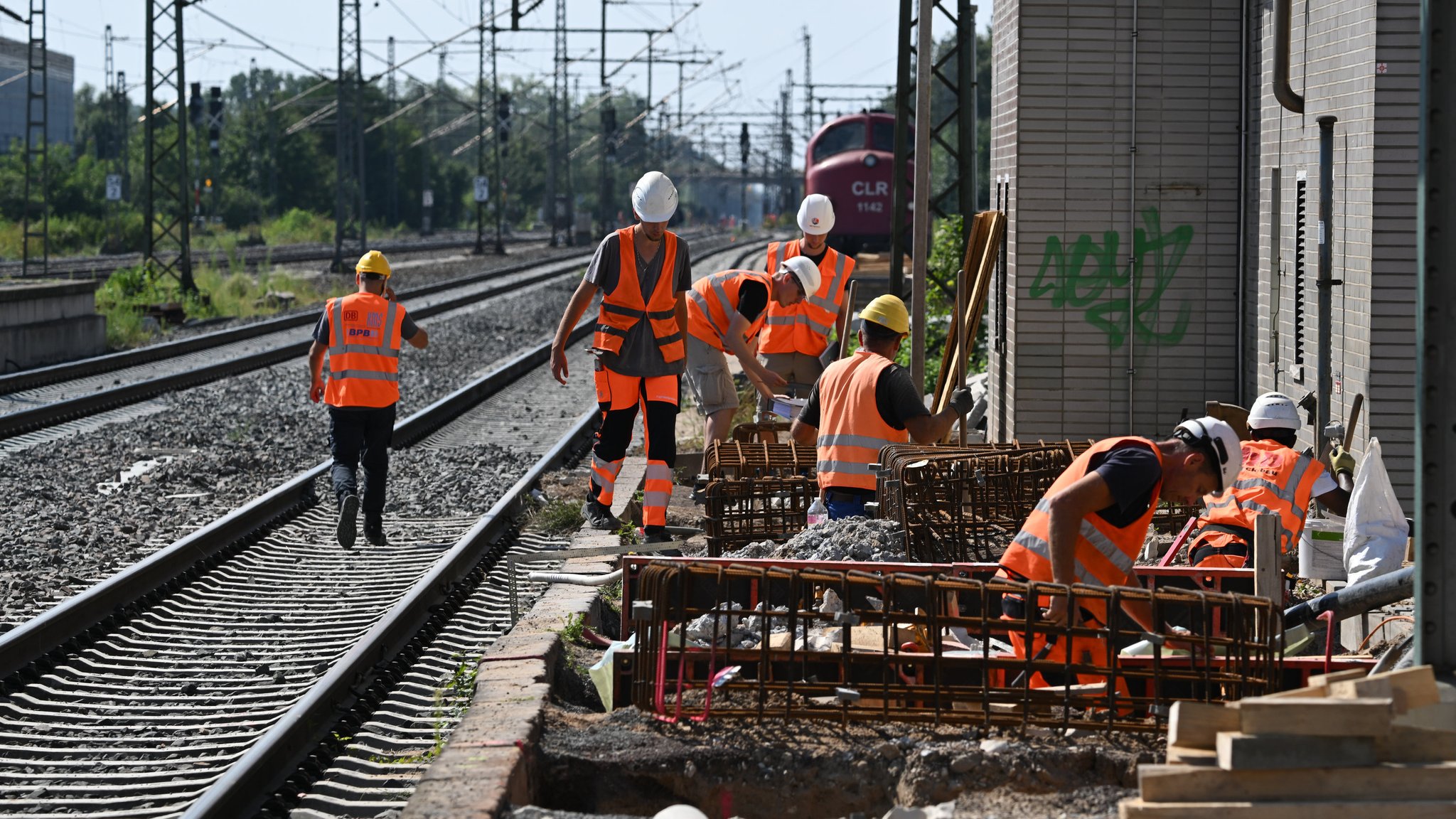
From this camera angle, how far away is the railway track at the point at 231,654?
627cm

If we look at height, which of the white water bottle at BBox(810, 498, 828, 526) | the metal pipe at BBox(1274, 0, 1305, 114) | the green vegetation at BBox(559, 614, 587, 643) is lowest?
the green vegetation at BBox(559, 614, 587, 643)

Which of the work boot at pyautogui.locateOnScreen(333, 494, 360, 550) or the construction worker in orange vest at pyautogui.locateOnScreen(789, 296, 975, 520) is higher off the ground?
the construction worker in orange vest at pyautogui.locateOnScreen(789, 296, 975, 520)

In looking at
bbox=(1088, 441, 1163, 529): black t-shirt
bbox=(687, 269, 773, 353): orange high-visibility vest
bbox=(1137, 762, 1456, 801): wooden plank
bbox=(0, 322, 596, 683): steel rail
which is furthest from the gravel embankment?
bbox=(1137, 762, 1456, 801): wooden plank

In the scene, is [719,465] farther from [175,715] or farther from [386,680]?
[175,715]

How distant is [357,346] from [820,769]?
5.53 m

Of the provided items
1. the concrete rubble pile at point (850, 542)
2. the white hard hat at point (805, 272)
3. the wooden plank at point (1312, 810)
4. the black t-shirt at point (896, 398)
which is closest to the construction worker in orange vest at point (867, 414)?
the black t-shirt at point (896, 398)

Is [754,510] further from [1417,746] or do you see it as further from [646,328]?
[1417,746]

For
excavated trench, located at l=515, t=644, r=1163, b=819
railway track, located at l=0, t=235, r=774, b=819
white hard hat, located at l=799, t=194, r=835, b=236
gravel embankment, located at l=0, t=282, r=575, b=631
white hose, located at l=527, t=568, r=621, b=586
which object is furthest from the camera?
white hard hat, located at l=799, t=194, r=835, b=236

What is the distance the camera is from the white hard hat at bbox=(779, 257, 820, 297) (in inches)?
429

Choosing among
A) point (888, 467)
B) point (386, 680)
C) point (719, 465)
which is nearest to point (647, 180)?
point (719, 465)

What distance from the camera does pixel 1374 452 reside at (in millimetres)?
7016

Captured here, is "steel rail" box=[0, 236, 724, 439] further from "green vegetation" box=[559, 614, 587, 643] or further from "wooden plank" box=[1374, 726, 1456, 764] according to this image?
"wooden plank" box=[1374, 726, 1456, 764]

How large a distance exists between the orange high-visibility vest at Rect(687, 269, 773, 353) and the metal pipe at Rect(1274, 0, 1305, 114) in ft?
12.1

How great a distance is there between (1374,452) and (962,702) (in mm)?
2351
